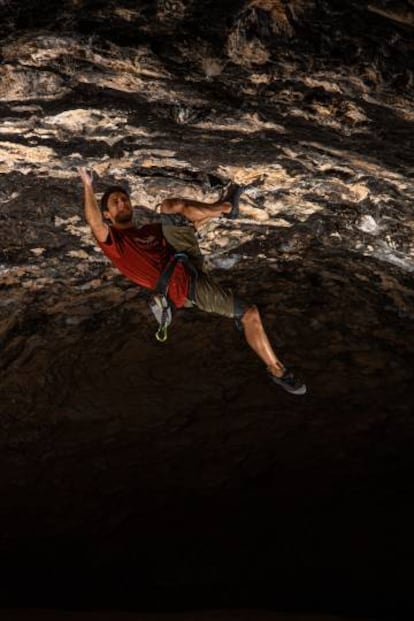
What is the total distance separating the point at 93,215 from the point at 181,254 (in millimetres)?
549

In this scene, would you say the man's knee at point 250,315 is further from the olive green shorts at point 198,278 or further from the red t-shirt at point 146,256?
the red t-shirt at point 146,256

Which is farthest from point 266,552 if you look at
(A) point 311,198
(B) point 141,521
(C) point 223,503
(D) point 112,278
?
(A) point 311,198

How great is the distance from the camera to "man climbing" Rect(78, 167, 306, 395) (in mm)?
4164

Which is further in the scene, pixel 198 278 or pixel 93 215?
pixel 198 278

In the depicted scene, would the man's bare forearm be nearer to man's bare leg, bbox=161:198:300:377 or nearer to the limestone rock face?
man's bare leg, bbox=161:198:300:377

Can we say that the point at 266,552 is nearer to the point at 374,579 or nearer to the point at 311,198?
the point at 374,579

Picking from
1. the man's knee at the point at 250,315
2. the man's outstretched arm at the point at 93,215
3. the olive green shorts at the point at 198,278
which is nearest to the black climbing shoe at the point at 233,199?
the olive green shorts at the point at 198,278

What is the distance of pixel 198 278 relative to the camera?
4.30m

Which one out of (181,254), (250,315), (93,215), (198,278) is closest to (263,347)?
(250,315)

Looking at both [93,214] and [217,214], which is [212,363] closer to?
[217,214]

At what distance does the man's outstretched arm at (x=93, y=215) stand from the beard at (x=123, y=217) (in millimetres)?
110

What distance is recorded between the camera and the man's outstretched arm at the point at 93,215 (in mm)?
3828

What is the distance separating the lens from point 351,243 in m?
5.66

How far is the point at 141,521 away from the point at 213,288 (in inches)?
139
